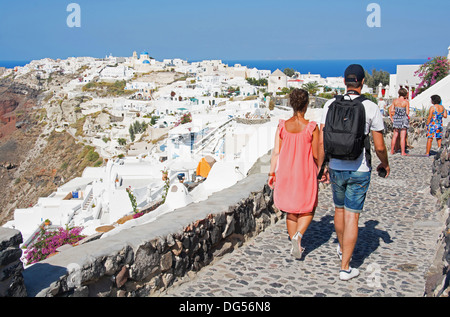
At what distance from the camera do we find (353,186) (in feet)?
12.0

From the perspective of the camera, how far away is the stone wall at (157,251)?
8.81 ft

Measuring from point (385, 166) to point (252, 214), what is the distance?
4.94ft

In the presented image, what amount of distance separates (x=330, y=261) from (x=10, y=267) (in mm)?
2742

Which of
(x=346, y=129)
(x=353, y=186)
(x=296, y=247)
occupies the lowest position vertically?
(x=296, y=247)

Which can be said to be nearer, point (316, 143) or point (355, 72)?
point (355, 72)

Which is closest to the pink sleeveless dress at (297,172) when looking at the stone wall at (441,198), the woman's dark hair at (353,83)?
the woman's dark hair at (353,83)

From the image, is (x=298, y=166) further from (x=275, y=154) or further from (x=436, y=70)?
(x=436, y=70)

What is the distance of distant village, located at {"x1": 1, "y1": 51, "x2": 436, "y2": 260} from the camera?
918 centimetres

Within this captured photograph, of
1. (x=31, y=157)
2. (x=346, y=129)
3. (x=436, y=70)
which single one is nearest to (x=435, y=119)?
(x=346, y=129)

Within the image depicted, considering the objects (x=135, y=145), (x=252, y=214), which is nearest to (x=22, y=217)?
(x=252, y=214)

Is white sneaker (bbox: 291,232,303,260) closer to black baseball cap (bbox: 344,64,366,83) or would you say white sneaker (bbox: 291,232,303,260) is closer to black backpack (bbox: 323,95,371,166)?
black backpack (bbox: 323,95,371,166)

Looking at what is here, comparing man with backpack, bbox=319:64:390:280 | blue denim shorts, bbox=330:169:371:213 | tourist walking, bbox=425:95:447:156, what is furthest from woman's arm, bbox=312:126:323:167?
tourist walking, bbox=425:95:447:156

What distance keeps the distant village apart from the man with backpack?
246 centimetres

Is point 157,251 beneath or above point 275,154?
beneath
